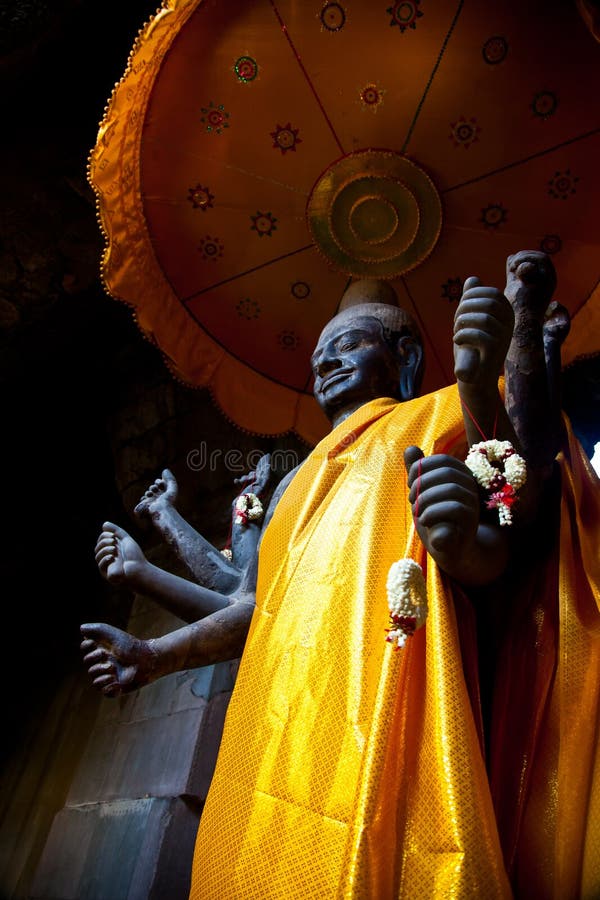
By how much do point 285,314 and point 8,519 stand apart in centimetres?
293

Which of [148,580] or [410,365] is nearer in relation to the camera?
[148,580]

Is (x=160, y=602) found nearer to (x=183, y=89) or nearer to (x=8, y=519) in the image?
(x=183, y=89)

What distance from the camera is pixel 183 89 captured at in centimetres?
254

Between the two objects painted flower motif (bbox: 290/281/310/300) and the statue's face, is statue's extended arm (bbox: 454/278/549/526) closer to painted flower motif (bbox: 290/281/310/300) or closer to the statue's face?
the statue's face

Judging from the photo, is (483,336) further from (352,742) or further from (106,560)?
(106,560)

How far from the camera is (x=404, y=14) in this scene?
2377 millimetres

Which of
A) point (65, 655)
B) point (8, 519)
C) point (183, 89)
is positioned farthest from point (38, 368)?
point (183, 89)

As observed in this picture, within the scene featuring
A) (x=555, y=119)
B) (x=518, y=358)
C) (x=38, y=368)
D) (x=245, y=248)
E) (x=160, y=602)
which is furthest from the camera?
(x=38, y=368)

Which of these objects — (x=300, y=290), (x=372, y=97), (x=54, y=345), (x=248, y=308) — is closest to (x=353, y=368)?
(x=300, y=290)

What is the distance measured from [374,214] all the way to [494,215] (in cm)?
51

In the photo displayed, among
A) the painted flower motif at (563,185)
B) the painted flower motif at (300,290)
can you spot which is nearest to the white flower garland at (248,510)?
the painted flower motif at (300,290)

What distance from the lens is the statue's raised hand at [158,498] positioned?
7.89ft

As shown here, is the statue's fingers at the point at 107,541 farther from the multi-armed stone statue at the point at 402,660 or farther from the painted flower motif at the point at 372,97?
the painted flower motif at the point at 372,97

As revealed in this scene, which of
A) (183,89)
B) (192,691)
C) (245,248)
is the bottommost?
(192,691)
